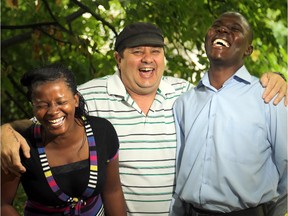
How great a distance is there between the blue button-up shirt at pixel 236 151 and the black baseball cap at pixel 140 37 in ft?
1.73

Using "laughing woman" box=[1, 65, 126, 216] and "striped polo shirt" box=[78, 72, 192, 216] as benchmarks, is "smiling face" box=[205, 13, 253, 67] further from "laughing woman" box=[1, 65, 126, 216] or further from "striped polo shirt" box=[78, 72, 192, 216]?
"laughing woman" box=[1, 65, 126, 216]

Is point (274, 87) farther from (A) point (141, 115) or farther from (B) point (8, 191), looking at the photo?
(B) point (8, 191)

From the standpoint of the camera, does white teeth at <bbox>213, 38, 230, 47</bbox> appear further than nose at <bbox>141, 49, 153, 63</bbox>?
No

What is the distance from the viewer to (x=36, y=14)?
18.3 ft

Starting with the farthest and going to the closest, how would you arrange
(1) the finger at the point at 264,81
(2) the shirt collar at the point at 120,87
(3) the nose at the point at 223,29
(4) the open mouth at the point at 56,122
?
1. (2) the shirt collar at the point at 120,87
2. (3) the nose at the point at 223,29
3. (1) the finger at the point at 264,81
4. (4) the open mouth at the point at 56,122

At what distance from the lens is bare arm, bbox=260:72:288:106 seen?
268 cm

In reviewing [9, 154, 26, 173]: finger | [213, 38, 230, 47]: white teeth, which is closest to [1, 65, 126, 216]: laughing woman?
[9, 154, 26, 173]: finger

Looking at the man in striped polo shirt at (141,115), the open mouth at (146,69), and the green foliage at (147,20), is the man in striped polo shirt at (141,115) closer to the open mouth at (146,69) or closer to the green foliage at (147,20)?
the open mouth at (146,69)

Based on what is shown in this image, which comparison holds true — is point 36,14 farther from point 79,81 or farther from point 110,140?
point 110,140

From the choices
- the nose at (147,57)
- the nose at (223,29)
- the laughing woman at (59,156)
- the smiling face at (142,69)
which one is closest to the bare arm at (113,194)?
the laughing woman at (59,156)

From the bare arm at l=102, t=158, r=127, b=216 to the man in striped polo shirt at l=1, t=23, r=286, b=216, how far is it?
0.53 feet

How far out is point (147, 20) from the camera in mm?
4758

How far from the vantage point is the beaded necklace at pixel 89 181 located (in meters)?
2.43

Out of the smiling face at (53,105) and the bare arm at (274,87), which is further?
the bare arm at (274,87)
